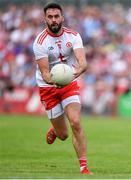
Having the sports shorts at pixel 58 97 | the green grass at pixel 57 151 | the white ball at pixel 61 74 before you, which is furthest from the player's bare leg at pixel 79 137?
the white ball at pixel 61 74

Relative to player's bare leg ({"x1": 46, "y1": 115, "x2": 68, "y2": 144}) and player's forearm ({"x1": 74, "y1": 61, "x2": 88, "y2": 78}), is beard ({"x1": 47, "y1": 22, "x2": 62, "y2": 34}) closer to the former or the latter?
player's forearm ({"x1": 74, "y1": 61, "x2": 88, "y2": 78})

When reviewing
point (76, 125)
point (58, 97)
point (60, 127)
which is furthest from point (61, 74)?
point (60, 127)

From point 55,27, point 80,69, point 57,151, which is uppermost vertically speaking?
point 55,27

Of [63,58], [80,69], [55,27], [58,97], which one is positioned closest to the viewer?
[80,69]

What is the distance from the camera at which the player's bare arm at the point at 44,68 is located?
44.1 feet

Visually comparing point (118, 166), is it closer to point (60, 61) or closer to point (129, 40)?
point (60, 61)

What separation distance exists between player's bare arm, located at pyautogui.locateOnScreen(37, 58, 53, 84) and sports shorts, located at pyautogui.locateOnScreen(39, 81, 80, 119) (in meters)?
0.47

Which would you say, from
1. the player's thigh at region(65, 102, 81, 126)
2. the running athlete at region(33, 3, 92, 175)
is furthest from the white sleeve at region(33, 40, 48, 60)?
the player's thigh at region(65, 102, 81, 126)

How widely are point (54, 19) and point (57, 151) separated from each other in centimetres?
511

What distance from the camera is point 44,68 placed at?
13.6m

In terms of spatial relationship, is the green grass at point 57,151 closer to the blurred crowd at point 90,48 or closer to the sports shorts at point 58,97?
the sports shorts at point 58,97

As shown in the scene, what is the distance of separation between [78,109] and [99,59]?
18483mm

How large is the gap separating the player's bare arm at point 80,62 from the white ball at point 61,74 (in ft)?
0.60

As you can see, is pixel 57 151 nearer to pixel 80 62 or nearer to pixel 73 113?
pixel 73 113
